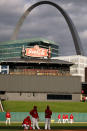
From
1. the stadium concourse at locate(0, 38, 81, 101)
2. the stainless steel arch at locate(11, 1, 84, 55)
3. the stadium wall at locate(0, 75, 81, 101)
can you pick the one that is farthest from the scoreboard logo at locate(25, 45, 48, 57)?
the stainless steel arch at locate(11, 1, 84, 55)

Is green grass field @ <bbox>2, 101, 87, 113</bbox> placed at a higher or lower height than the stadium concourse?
lower

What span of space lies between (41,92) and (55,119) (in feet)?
98.6

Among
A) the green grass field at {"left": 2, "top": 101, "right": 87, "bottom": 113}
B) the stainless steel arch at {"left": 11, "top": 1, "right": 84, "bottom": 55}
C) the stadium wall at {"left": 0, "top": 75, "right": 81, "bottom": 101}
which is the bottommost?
the green grass field at {"left": 2, "top": 101, "right": 87, "bottom": 113}

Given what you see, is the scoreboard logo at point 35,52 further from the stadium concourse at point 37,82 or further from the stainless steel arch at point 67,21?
the stainless steel arch at point 67,21

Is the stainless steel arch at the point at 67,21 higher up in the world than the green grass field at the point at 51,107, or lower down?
higher up

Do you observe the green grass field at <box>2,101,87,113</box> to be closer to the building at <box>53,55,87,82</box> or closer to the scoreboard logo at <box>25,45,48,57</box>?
the scoreboard logo at <box>25,45,48,57</box>

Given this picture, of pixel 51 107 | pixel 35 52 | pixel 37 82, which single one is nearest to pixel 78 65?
pixel 35 52

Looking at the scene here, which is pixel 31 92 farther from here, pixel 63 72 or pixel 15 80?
pixel 63 72

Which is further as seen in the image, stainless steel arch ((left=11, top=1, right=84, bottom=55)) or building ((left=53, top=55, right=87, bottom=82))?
building ((left=53, top=55, right=87, bottom=82))

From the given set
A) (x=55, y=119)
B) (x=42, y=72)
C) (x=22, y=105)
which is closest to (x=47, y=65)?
(x=42, y=72)

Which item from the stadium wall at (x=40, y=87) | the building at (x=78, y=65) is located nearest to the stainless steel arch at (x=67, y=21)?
the building at (x=78, y=65)

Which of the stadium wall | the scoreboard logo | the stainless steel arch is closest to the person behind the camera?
the stadium wall

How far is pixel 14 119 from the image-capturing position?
46344mm

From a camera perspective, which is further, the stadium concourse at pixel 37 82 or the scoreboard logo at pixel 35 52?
the scoreboard logo at pixel 35 52
